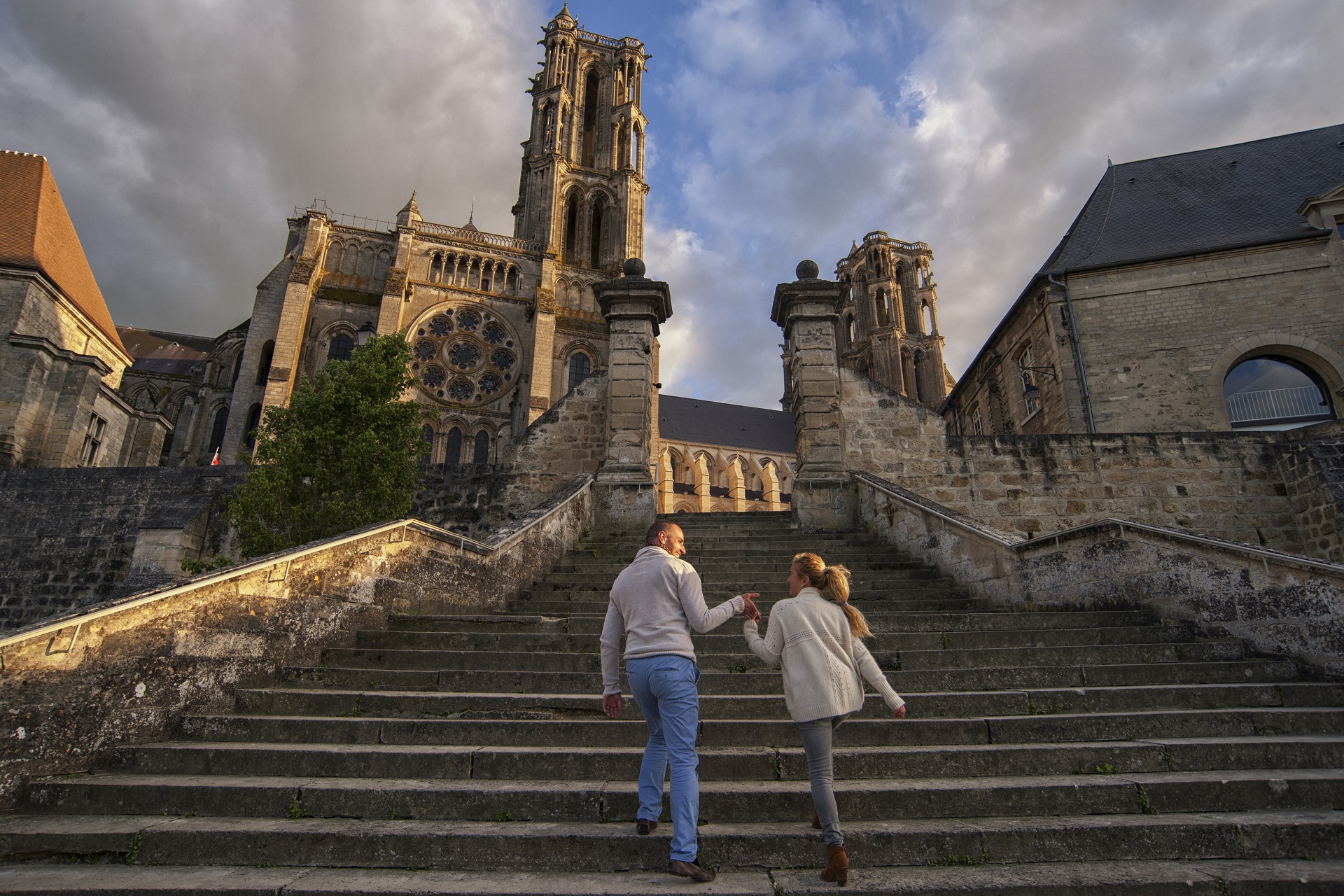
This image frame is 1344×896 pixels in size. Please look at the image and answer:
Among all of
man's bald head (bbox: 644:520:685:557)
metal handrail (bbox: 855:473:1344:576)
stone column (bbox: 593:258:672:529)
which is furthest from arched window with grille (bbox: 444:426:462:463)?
man's bald head (bbox: 644:520:685:557)

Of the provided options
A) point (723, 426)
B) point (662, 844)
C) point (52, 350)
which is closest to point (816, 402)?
point (662, 844)

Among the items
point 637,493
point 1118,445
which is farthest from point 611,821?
point 1118,445

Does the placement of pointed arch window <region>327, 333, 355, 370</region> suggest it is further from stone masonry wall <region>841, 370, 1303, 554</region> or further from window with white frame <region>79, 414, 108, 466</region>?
stone masonry wall <region>841, 370, 1303, 554</region>

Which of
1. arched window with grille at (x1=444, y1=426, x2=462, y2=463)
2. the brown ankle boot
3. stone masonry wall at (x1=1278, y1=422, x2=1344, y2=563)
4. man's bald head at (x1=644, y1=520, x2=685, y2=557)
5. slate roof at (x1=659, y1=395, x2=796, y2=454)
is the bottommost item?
the brown ankle boot

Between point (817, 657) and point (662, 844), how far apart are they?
968 millimetres

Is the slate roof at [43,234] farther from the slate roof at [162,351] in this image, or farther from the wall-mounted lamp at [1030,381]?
the wall-mounted lamp at [1030,381]

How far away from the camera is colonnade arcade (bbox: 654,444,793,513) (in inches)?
1854

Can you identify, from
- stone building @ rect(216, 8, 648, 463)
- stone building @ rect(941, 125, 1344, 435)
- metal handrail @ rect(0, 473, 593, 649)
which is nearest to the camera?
metal handrail @ rect(0, 473, 593, 649)

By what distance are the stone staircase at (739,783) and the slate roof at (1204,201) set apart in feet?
44.0

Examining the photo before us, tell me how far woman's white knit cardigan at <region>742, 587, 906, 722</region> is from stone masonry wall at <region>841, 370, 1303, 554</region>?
672 centimetres

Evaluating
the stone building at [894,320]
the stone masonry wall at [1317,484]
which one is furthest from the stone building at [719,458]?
the stone masonry wall at [1317,484]

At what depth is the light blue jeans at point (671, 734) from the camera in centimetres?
246

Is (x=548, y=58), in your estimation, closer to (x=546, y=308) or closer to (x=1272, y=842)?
(x=546, y=308)

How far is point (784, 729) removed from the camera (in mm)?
3482
